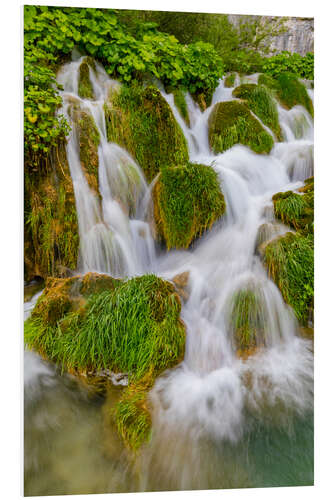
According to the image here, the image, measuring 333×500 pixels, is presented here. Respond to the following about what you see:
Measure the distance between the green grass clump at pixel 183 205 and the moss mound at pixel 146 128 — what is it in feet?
0.46

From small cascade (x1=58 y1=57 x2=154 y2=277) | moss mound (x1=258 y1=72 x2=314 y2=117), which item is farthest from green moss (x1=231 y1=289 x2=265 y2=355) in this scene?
moss mound (x1=258 y1=72 x2=314 y2=117)

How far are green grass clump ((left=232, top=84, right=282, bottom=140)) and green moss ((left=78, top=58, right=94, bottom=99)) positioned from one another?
1.26m

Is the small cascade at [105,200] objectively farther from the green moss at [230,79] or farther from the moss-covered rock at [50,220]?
the green moss at [230,79]

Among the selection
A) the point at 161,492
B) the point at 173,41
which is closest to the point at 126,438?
the point at 161,492

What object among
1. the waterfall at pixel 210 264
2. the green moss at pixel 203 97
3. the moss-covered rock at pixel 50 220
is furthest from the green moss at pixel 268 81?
the moss-covered rock at pixel 50 220

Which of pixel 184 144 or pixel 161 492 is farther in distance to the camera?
pixel 184 144

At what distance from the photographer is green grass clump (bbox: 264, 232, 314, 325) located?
2037mm

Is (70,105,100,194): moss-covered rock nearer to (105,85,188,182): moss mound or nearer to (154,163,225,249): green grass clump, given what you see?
(105,85,188,182): moss mound

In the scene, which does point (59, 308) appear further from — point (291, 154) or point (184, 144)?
point (291, 154)

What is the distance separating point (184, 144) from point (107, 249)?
1.00 meters

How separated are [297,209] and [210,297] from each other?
2.79 ft

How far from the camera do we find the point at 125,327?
5.84 feet

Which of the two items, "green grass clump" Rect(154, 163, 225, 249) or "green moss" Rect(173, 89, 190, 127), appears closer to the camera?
"green grass clump" Rect(154, 163, 225, 249)
